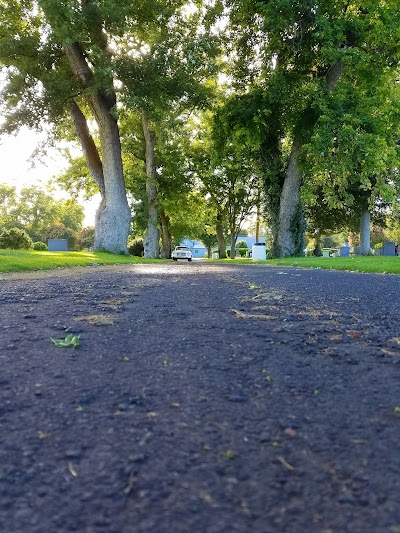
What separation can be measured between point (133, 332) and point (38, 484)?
6.90ft

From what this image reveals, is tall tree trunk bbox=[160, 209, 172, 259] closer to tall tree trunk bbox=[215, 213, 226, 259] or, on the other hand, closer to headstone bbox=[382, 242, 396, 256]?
tall tree trunk bbox=[215, 213, 226, 259]

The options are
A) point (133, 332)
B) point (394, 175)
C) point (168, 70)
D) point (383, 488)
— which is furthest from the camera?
point (394, 175)

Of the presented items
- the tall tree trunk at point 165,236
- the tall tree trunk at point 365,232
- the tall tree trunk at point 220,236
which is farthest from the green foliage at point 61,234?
the tall tree trunk at point 365,232

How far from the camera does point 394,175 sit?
76.9 ft

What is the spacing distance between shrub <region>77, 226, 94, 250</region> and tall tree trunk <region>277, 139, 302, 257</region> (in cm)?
4451

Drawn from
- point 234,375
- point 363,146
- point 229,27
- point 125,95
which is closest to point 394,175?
point 363,146

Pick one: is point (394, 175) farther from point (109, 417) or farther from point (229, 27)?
point (109, 417)

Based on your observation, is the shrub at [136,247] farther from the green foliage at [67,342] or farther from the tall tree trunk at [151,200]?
the green foliage at [67,342]

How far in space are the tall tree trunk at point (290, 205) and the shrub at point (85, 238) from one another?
44509 millimetres

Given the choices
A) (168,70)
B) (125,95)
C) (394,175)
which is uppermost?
(168,70)

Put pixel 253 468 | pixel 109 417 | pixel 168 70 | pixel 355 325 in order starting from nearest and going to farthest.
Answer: pixel 253 468, pixel 109 417, pixel 355 325, pixel 168 70

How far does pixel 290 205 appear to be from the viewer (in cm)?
2312

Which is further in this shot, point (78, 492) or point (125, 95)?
point (125, 95)

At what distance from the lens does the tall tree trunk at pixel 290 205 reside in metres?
22.9
